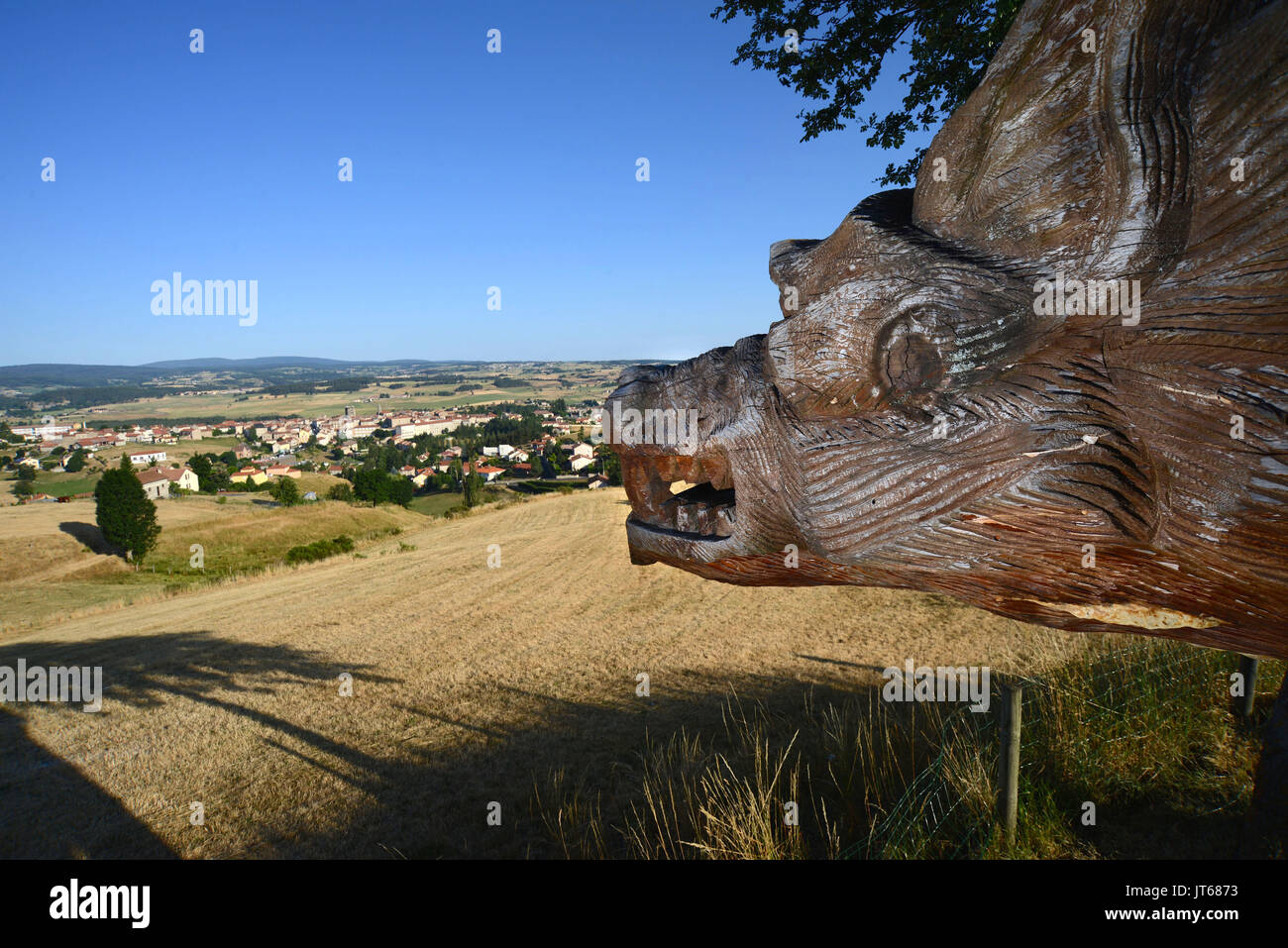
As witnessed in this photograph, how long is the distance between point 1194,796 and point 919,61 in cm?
757

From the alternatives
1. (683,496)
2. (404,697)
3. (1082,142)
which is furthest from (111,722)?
(1082,142)

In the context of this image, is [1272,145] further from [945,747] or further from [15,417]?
[15,417]

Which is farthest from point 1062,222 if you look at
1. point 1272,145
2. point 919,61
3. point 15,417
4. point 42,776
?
point 15,417

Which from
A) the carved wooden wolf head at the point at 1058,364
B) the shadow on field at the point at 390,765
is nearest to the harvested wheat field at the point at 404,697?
the shadow on field at the point at 390,765

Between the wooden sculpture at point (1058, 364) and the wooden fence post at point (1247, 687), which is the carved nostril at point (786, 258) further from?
the wooden fence post at point (1247, 687)

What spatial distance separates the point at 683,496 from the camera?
1987 mm

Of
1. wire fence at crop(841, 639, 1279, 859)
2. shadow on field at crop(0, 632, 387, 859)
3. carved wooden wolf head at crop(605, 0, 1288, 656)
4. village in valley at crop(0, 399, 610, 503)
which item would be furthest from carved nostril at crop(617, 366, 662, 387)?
village in valley at crop(0, 399, 610, 503)

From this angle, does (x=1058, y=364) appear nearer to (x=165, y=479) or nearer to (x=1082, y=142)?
(x=1082, y=142)

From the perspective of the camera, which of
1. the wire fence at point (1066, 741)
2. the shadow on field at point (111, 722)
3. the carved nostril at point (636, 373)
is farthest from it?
the shadow on field at point (111, 722)

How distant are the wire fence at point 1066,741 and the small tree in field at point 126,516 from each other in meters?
45.6

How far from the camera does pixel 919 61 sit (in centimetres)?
785

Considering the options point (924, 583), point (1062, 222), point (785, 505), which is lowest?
point (924, 583)

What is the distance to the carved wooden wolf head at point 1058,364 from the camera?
1.15 m

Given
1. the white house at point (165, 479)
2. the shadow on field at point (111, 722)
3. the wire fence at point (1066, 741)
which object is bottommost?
the white house at point (165, 479)
